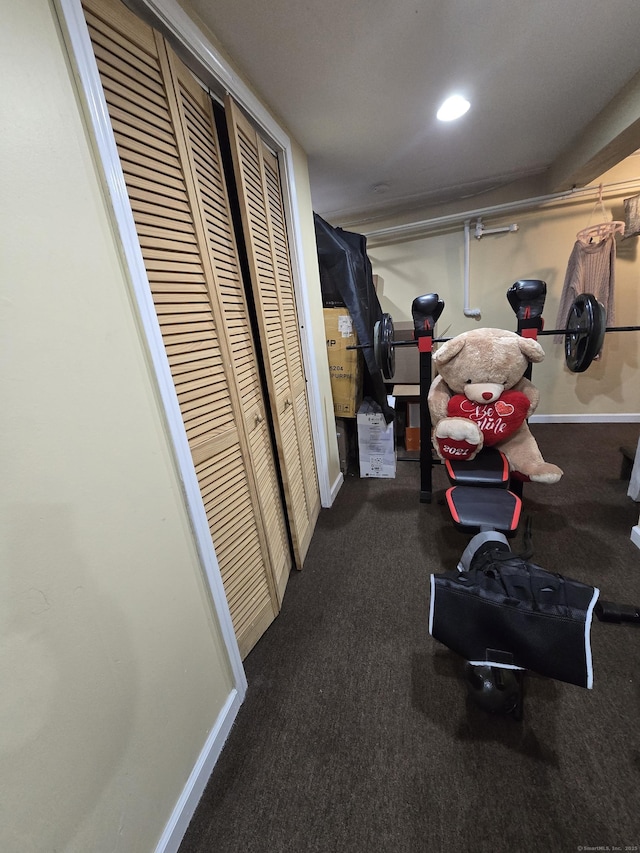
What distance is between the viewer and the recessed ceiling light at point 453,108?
5.26 ft

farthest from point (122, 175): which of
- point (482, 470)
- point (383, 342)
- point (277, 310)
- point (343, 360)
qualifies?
point (343, 360)

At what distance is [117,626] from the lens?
68 centimetres

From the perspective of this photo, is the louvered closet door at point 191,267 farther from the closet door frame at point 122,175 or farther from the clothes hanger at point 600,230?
the clothes hanger at point 600,230

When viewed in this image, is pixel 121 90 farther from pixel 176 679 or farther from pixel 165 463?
pixel 176 679

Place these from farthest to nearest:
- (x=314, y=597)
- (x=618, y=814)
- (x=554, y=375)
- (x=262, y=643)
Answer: (x=554, y=375) < (x=314, y=597) < (x=262, y=643) < (x=618, y=814)

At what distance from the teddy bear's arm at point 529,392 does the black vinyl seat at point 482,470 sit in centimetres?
31

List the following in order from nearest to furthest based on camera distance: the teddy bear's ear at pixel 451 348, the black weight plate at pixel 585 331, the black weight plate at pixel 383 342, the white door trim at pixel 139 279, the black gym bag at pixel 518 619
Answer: the white door trim at pixel 139 279
the black gym bag at pixel 518 619
the black weight plate at pixel 585 331
the teddy bear's ear at pixel 451 348
the black weight plate at pixel 383 342

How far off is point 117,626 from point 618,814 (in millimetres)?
1415

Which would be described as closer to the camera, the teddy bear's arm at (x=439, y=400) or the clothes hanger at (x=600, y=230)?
the teddy bear's arm at (x=439, y=400)

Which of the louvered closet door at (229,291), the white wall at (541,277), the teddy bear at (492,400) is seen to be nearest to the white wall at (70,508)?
the louvered closet door at (229,291)

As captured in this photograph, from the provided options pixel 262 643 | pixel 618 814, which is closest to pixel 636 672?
pixel 618 814

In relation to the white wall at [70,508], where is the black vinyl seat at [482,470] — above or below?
below

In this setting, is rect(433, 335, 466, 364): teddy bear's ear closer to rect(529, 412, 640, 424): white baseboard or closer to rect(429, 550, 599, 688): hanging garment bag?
rect(429, 550, 599, 688): hanging garment bag

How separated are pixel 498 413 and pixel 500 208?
2342 millimetres
